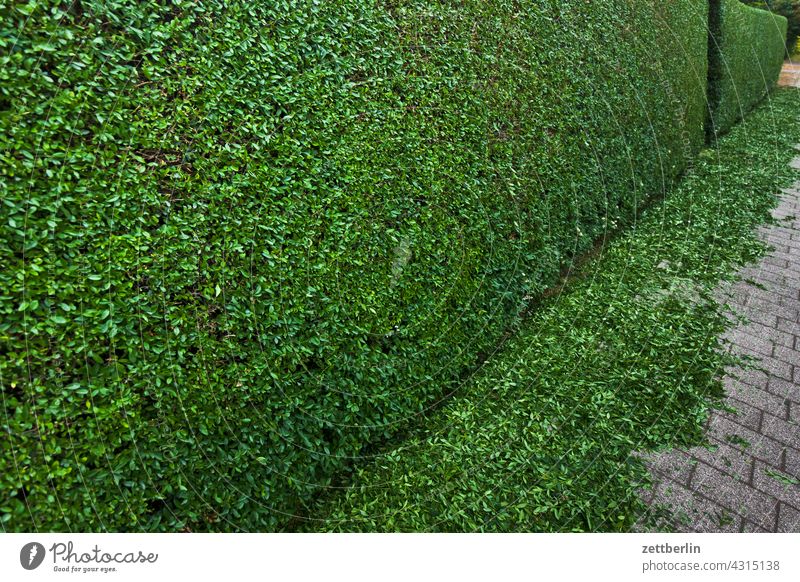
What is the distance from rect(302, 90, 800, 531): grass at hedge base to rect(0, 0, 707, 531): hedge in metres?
0.27

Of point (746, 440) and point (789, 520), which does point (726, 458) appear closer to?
point (746, 440)

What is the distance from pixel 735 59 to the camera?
36.1 ft

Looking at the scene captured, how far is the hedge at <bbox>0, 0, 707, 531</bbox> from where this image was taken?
1.71 meters

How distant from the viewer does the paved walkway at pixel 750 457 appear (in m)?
2.47

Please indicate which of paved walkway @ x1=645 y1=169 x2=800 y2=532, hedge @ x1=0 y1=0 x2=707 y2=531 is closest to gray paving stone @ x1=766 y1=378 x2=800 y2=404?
paved walkway @ x1=645 y1=169 x2=800 y2=532

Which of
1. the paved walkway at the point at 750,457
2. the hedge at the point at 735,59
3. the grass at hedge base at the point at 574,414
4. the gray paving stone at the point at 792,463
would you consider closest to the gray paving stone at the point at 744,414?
the paved walkway at the point at 750,457

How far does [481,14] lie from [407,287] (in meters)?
2.47

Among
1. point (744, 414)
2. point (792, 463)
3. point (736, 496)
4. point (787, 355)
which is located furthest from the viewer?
point (787, 355)

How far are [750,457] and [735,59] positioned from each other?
12.6m

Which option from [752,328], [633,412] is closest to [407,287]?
[633,412]

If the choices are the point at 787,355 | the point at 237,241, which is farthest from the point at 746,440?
the point at 237,241

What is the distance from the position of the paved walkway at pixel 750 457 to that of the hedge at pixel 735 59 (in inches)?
283

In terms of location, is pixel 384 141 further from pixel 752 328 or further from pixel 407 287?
pixel 752 328

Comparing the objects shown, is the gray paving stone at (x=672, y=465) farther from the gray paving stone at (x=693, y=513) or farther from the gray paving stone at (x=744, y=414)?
the gray paving stone at (x=744, y=414)
